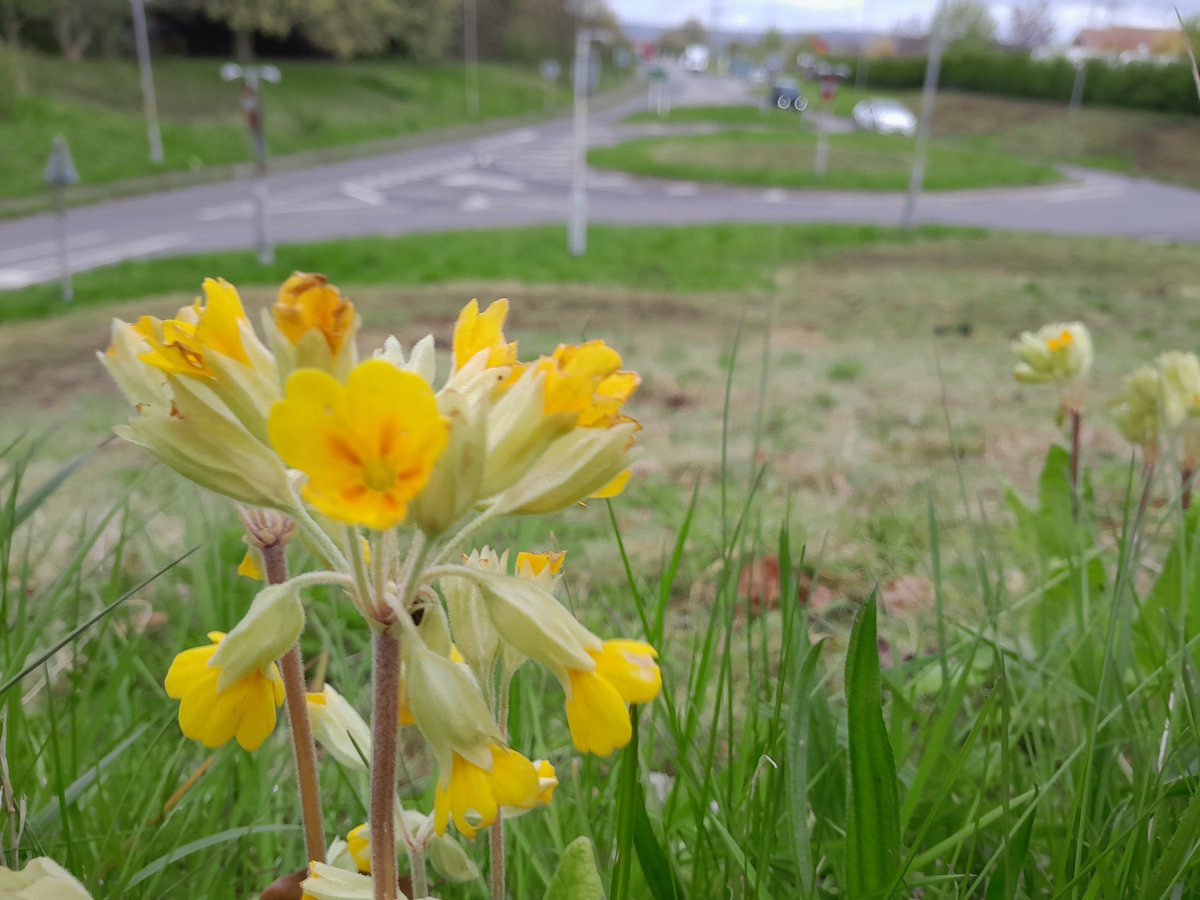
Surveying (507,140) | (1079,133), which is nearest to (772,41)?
(1079,133)

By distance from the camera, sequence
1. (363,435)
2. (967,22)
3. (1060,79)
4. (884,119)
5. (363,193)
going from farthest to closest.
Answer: (967,22)
(1060,79)
(884,119)
(363,193)
(363,435)

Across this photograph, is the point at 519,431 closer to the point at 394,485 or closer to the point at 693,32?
the point at 394,485

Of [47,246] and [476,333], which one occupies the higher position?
[476,333]

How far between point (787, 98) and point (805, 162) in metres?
1.94

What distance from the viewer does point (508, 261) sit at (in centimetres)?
1143

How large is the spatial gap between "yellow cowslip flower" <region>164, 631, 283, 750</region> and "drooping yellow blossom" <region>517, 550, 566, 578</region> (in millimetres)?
200

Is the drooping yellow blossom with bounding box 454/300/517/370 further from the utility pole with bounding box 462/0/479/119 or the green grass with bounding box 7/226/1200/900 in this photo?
the utility pole with bounding box 462/0/479/119

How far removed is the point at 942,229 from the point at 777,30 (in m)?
57.0

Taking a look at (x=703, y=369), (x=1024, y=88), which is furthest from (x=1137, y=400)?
(x=1024, y=88)

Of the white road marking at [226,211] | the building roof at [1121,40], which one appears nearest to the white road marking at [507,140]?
the white road marking at [226,211]

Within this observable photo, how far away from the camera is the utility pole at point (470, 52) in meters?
33.2

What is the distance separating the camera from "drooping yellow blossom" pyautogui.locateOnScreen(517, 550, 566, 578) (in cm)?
70

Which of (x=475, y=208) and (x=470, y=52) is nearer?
(x=475, y=208)

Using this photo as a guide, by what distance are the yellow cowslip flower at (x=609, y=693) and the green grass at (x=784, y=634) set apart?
0.09 m
